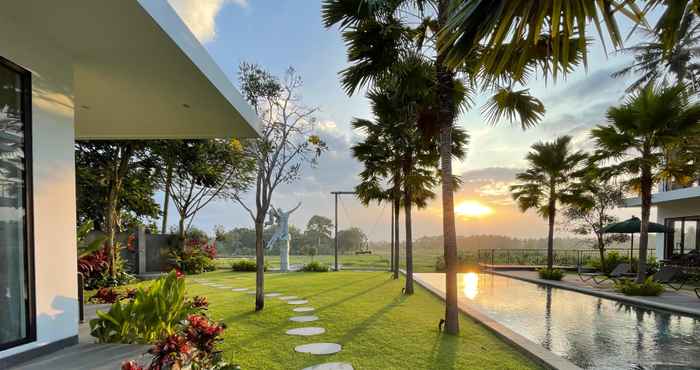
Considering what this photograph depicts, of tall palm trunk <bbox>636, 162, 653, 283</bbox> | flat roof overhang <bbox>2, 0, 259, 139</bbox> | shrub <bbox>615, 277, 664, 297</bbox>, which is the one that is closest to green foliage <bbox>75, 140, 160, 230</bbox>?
flat roof overhang <bbox>2, 0, 259, 139</bbox>

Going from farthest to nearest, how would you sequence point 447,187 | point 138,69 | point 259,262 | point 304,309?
1. point 304,309
2. point 259,262
3. point 447,187
4. point 138,69

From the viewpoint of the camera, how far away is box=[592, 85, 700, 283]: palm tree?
855 centimetres

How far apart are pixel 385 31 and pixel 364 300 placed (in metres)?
5.15

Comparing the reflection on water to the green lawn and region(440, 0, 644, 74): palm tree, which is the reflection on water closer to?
the green lawn

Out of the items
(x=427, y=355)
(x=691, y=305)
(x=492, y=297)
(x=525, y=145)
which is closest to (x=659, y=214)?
(x=525, y=145)

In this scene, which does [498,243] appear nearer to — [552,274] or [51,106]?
[552,274]

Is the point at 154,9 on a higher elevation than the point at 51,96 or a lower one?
higher

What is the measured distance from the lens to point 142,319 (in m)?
3.42

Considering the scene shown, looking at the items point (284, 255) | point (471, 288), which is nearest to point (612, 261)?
point (471, 288)

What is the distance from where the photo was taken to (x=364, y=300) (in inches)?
287

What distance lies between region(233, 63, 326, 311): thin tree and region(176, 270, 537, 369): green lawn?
1.21 m

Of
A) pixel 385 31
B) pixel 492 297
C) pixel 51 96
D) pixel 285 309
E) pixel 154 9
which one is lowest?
pixel 492 297

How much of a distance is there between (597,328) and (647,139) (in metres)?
6.19

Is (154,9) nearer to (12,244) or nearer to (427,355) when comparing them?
(12,244)
